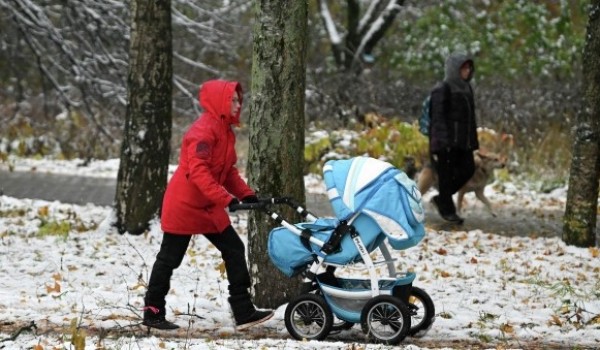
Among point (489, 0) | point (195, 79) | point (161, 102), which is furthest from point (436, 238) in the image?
point (489, 0)

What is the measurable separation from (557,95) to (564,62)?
2.50 metres

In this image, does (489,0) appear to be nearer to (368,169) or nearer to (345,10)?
(345,10)

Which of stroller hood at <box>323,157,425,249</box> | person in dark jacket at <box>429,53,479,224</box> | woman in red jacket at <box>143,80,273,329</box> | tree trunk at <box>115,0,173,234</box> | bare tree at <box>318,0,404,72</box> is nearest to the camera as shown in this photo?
stroller hood at <box>323,157,425,249</box>

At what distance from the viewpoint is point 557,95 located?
701 inches

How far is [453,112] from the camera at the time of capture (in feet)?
35.7

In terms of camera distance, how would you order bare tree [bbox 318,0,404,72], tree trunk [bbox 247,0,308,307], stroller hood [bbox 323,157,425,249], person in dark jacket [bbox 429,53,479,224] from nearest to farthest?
stroller hood [bbox 323,157,425,249] → tree trunk [bbox 247,0,308,307] → person in dark jacket [bbox 429,53,479,224] → bare tree [bbox 318,0,404,72]

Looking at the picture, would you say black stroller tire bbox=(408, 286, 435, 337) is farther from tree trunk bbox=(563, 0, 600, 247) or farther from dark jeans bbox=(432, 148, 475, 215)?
Result: dark jeans bbox=(432, 148, 475, 215)

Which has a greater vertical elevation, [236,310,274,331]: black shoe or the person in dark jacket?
the person in dark jacket

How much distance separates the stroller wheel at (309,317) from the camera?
628 centimetres

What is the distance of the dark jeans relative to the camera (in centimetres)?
1112

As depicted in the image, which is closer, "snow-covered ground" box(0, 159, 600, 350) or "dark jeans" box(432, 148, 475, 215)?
"snow-covered ground" box(0, 159, 600, 350)

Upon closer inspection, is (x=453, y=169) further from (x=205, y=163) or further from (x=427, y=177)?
(x=205, y=163)

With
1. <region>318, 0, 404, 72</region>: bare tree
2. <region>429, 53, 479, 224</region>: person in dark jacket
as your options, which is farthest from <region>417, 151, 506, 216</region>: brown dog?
<region>318, 0, 404, 72</region>: bare tree

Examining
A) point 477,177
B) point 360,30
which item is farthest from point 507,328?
point 360,30
